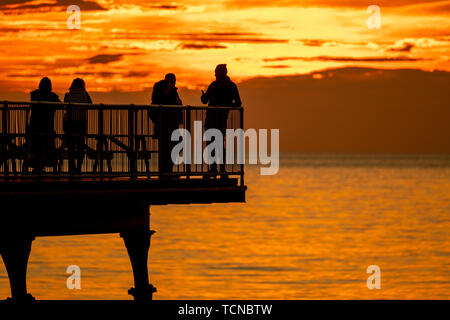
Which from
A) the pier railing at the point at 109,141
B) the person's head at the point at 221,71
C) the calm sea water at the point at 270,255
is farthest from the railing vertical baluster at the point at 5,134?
the calm sea water at the point at 270,255

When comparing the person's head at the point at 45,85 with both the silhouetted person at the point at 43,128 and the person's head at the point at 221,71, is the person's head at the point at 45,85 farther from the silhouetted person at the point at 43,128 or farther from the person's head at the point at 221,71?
the person's head at the point at 221,71

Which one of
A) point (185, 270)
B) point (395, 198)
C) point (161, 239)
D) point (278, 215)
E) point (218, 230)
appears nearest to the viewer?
point (185, 270)

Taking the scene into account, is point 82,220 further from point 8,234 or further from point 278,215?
point 278,215

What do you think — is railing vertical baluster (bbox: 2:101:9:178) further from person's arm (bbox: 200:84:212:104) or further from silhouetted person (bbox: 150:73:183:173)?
person's arm (bbox: 200:84:212:104)

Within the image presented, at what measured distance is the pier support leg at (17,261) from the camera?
→ 25656 millimetres

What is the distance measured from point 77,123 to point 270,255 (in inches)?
1860

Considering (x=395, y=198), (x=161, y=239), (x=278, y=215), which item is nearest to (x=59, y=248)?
(x=161, y=239)

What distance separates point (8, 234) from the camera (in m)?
25.5

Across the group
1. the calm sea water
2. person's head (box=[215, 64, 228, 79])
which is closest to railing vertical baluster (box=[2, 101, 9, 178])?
person's head (box=[215, 64, 228, 79])

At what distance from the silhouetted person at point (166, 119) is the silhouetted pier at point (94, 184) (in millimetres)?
120

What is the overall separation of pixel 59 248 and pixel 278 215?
118ft

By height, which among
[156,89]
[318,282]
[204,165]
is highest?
[156,89]

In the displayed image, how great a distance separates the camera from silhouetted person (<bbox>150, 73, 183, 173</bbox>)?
25.9 metres

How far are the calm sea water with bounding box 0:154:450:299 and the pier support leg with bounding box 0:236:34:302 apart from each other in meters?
26.3
